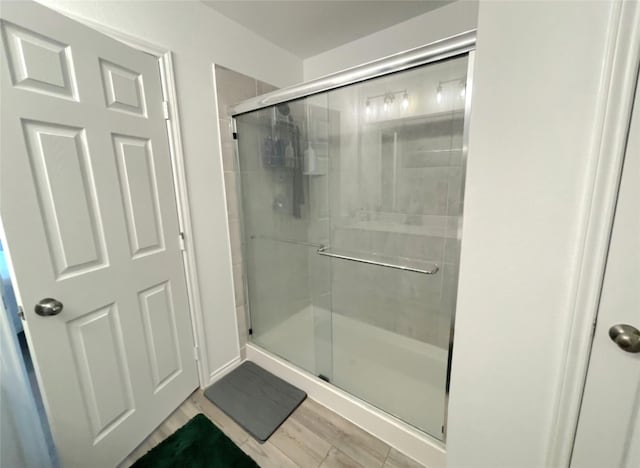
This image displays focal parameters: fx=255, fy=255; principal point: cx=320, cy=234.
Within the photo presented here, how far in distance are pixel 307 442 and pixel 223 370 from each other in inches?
30.0

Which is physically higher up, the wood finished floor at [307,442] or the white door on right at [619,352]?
the white door on right at [619,352]

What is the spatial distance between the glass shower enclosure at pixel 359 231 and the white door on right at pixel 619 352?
71 centimetres

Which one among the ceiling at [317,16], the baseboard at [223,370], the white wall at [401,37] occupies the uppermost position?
the ceiling at [317,16]

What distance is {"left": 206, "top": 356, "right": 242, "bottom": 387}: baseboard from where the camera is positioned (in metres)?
1.70

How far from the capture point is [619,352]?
25.3 inches

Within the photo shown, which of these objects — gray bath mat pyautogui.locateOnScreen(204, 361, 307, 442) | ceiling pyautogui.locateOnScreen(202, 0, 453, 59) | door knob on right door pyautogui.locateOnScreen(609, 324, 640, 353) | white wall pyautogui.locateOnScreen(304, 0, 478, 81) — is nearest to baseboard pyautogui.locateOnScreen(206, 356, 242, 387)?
gray bath mat pyautogui.locateOnScreen(204, 361, 307, 442)

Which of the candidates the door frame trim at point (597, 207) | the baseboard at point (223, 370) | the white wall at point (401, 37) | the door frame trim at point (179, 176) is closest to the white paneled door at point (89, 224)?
the door frame trim at point (179, 176)

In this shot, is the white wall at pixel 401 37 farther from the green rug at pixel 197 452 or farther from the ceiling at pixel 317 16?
the green rug at pixel 197 452

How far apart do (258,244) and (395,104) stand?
1.40 metres

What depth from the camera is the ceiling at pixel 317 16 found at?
60.3 inches

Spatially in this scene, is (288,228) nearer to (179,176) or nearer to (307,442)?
(179,176)

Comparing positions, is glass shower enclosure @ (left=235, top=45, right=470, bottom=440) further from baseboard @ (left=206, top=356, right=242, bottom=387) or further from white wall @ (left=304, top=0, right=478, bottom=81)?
white wall @ (left=304, top=0, right=478, bottom=81)

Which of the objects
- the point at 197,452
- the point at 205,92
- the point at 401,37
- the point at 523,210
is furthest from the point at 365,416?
the point at 401,37

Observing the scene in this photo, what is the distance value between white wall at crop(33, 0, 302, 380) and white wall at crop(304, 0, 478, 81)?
49cm
